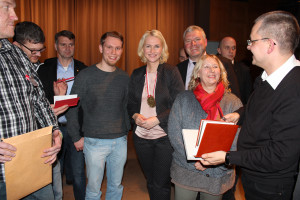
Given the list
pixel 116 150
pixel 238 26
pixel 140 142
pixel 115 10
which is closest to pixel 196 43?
pixel 140 142

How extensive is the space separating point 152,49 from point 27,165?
147 cm

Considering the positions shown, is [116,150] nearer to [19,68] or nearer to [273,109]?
[19,68]

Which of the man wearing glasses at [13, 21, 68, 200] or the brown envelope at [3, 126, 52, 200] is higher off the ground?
the man wearing glasses at [13, 21, 68, 200]

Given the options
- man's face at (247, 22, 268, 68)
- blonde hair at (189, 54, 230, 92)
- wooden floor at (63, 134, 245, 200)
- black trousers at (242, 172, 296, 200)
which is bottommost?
wooden floor at (63, 134, 245, 200)

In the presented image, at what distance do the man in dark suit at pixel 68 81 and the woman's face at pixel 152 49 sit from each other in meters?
0.85

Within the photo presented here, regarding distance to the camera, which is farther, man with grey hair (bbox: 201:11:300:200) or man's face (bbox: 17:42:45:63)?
man's face (bbox: 17:42:45:63)

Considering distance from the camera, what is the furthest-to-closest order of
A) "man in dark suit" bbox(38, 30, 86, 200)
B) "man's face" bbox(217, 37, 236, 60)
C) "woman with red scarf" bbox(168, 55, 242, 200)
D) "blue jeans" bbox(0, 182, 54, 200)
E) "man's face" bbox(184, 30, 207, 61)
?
"man's face" bbox(217, 37, 236, 60)
"man's face" bbox(184, 30, 207, 61)
"man in dark suit" bbox(38, 30, 86, 200)
"woman with red scarf" bbox(168, 55, 242, 200)
"blue jeans" bbox(0, 182, 54, 200)

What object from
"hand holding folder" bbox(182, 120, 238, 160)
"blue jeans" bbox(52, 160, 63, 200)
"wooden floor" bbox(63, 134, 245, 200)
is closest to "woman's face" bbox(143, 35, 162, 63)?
"hand holding folder" bbox(182, 120, 238, 160)

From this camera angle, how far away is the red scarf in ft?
6.30

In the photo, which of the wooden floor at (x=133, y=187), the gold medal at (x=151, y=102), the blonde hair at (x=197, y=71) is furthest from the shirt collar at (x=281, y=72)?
the wooden floor at (x=133, y=187)

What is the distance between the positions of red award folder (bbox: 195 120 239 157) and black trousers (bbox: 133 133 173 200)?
0.70m

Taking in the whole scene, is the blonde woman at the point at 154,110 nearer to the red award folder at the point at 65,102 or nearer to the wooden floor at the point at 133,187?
the red award folder at the point at 65,102

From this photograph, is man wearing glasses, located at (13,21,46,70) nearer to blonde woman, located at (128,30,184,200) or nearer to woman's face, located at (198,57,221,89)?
blonde woman, located at (128,30,184,200)

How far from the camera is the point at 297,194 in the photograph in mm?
1127
